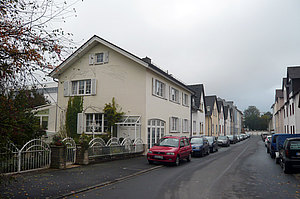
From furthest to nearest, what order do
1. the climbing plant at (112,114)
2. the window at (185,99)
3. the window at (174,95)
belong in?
the window at (185,99) < the window at (174,95) < the climbing plant at (112,114)

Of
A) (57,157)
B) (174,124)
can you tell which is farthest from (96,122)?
(57,157)

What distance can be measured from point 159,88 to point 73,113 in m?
7.41

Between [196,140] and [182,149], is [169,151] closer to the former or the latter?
[182,149]

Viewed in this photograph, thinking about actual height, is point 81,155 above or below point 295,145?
below

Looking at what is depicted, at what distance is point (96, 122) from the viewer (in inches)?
787

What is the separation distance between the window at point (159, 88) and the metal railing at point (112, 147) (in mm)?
4516

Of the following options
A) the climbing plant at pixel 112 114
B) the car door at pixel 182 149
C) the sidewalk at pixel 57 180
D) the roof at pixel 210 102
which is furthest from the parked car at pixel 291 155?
the roof at pixel 210 102

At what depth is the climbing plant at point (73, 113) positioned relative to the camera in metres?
20.2

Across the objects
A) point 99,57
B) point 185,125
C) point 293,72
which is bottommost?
point 185,125

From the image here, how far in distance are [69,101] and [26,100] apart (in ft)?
50.0

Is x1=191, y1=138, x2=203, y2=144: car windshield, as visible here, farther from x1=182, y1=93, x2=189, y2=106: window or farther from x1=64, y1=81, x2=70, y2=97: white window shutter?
x1=64, y1=81, x2=70, y2=97: white window shutter

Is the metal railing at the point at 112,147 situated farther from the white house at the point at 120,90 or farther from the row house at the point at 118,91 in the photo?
the white house at the point at 120,90

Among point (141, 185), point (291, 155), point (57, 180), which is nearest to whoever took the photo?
point (141, 185)

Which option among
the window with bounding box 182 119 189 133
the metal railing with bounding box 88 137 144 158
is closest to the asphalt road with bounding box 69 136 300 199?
the metal railing with bounding box 88 137 144 158
